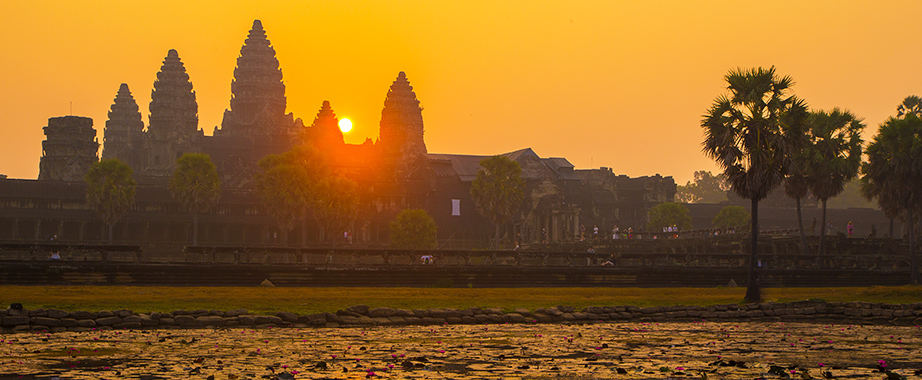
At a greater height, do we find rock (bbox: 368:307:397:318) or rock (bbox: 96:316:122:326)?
rock (bbox: 368:307:397:318)

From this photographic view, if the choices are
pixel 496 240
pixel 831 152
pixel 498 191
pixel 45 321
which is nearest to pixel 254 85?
pixel 498 191

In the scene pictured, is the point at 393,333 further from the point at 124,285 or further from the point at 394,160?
the point at 394,160

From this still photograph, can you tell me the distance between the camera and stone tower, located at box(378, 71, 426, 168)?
354 ft

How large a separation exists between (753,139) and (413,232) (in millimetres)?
48704

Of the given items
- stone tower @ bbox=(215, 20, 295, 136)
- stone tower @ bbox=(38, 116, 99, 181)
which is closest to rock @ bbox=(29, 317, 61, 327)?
stone tower @ bbox=(38, 116, 99, 181)

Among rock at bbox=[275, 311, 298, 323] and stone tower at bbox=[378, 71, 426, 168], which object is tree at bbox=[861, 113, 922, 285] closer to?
rock at bbox=[275, 311, 298, 323]

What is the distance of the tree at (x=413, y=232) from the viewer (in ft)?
259

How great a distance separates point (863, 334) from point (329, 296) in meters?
16.0

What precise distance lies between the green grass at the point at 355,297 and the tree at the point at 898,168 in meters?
11.4

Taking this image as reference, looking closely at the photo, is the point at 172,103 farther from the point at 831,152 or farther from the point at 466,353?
the point at 466,353

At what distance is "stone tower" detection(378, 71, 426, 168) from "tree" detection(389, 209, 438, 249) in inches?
839

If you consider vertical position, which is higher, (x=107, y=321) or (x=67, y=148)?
(x=67, y=148)

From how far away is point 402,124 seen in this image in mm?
110812

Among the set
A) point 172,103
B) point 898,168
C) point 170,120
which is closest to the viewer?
point 898,168
